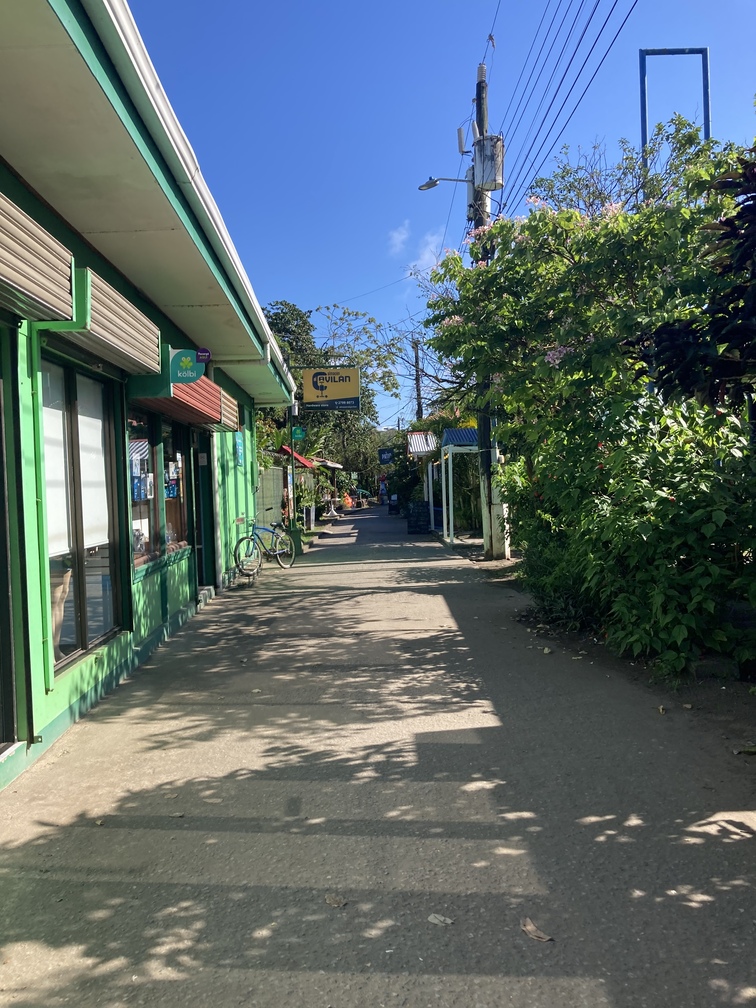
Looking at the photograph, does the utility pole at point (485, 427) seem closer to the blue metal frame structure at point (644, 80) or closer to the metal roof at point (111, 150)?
the blue metal frame structure at point (644, 80)

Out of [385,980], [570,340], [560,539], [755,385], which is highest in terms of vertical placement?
[570,340]

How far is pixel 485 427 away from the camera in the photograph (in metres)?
14.2

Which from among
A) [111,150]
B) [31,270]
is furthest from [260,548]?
[31,270]

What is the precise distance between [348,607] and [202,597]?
6.76 feet

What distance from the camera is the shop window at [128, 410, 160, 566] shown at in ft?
22.5

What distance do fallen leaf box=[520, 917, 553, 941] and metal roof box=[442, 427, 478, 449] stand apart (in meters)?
15.4

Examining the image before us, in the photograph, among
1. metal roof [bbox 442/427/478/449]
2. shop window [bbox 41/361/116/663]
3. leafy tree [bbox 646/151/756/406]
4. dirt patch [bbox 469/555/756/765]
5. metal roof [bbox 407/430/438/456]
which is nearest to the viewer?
leafy tree [bbox 646/151/756/406]

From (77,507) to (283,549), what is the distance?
28.6ft

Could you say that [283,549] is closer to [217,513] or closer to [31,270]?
[217,513]

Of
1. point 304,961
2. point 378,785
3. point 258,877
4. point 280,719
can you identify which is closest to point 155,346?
point 280,719

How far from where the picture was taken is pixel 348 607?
9633 millimetres

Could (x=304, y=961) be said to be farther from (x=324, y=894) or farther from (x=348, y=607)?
(x=348, y=607)

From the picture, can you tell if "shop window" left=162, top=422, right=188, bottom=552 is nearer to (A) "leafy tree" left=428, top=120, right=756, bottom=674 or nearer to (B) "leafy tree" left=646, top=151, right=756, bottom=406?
(A) "leafy tree" left=428, top=120, right=756, bottom=674

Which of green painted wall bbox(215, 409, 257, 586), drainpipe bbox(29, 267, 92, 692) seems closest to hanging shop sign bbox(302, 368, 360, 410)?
green painted wall bbox(215, 409, 257, 586)
